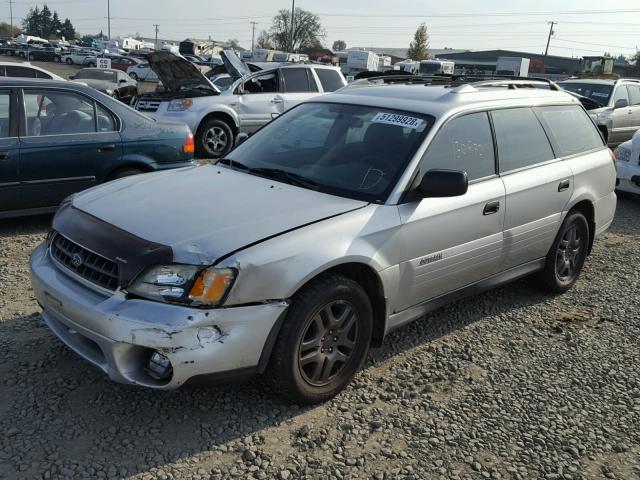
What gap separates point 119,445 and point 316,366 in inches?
41.2

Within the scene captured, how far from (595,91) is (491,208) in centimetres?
1122

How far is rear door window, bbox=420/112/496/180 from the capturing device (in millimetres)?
3789

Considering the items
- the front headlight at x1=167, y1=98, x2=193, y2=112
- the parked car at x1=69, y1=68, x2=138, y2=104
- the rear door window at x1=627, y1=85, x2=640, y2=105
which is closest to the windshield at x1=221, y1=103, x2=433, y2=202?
the front headlight at x1=167, y1=98, x2=193, y2=112

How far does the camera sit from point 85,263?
3072mm

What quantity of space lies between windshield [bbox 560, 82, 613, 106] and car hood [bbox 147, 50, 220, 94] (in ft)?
27.5

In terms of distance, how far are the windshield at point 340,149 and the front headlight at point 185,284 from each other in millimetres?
1069

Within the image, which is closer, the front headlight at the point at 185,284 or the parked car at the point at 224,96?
the front headlight at the point at 185,284

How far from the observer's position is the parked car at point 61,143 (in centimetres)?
562

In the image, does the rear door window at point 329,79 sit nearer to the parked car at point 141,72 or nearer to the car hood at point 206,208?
the car hood at point 206,208

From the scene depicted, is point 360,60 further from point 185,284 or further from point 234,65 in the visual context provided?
point 185,284

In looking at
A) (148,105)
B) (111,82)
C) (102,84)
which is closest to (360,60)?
(111,82)

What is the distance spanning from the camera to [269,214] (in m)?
3.18

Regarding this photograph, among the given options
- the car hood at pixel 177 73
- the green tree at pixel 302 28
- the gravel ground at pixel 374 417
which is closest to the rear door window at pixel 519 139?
the gravel ground at pixel 374 417

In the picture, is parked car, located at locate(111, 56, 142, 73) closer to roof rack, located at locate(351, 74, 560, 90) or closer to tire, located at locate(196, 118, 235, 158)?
tire, located at locate(196, 118, 235, 158)
